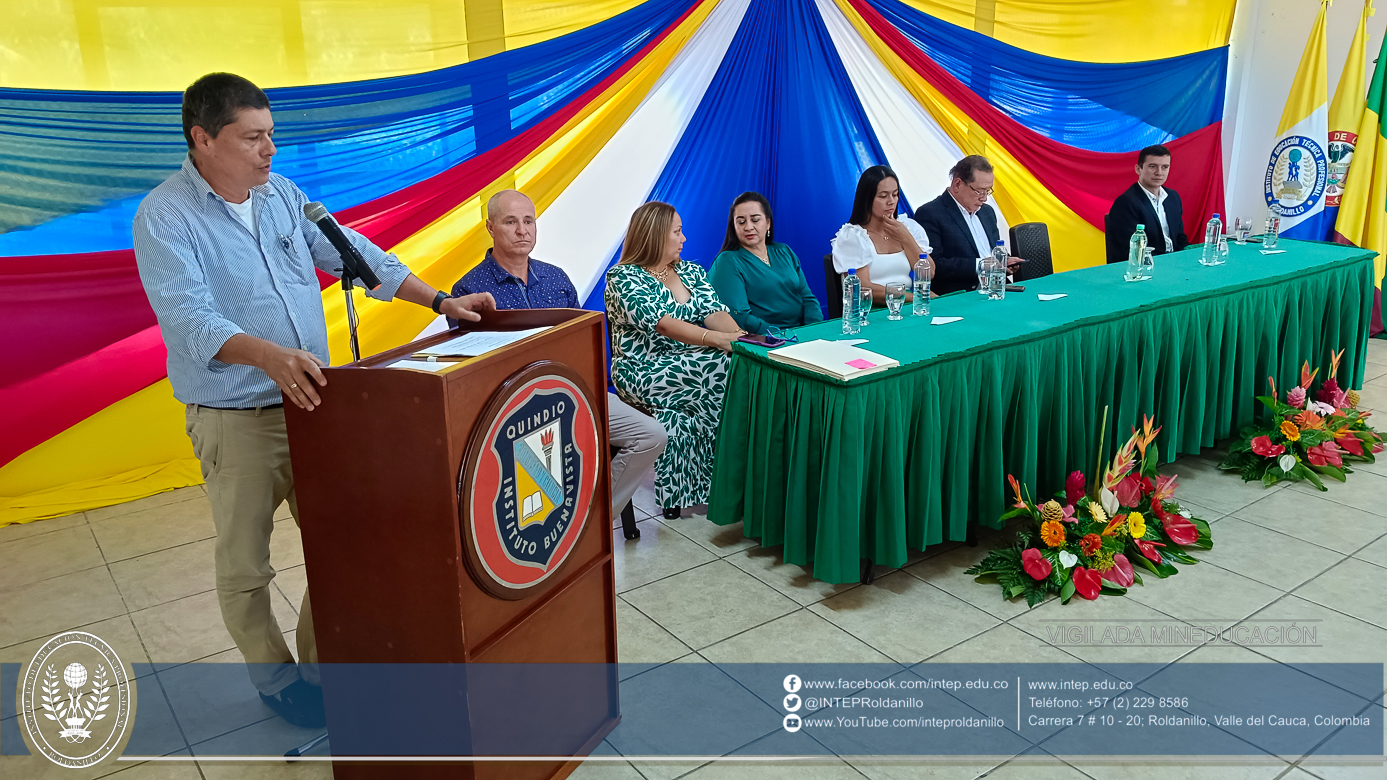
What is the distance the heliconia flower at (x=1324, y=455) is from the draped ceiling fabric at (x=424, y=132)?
7.89ft

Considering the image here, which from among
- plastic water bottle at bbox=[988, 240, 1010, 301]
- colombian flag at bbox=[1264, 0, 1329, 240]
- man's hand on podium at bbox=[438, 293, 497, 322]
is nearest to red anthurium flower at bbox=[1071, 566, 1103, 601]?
plastic water bottle at bbox=[988, 240, 1010, 301]

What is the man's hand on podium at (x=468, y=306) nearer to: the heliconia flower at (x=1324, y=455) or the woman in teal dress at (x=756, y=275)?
the woman in teal dress at (x=756, y=275)

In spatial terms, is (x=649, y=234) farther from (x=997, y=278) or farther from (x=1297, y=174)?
(x=1297, y=174)

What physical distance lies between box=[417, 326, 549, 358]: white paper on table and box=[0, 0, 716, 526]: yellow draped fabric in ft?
7.07

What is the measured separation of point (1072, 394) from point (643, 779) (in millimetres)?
1950

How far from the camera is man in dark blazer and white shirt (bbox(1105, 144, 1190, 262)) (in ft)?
15.0

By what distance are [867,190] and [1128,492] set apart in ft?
5.44

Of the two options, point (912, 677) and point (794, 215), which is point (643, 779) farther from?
point (794, 215)

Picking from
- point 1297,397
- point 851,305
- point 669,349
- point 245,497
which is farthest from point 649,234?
point 1297,397

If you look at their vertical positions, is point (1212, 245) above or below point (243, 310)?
below

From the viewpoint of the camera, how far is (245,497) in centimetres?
192

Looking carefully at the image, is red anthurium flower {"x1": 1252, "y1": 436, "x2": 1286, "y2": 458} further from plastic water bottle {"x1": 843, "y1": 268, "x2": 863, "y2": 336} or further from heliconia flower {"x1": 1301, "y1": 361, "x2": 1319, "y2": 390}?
plastic water bottle {"x1": 843, "y1": 268, "x2": 863, "y2": 336}

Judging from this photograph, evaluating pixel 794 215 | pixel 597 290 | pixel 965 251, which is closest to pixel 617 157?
pixel 597 290

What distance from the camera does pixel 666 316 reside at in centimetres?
317
